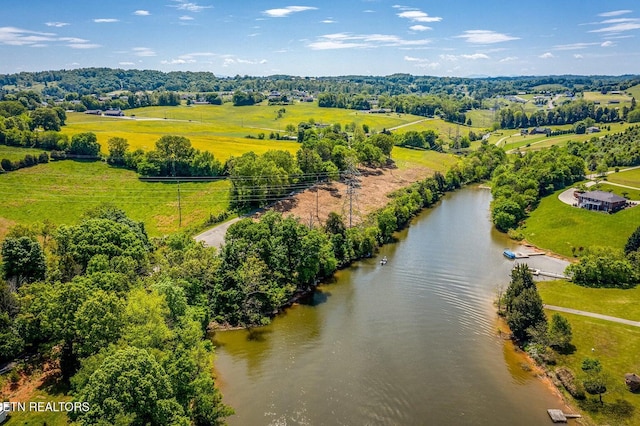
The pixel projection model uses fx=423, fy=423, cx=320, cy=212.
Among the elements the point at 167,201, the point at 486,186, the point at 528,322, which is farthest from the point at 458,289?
the point at 486,186

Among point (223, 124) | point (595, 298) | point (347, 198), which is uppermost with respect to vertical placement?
point (223, 124)

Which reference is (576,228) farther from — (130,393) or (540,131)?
(540,131)

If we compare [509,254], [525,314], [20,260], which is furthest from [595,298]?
[20,260]

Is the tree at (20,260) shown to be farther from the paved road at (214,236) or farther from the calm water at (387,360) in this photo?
the paved road at (214,236)

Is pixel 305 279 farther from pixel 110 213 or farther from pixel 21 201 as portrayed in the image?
pixel 21 201

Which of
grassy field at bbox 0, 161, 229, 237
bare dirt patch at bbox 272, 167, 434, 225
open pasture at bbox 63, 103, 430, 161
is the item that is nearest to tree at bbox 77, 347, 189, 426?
grassy field at bbox 0, 161, 229, 237

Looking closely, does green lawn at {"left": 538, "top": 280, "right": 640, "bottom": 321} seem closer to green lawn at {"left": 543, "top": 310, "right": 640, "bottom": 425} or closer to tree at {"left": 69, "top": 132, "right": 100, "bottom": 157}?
green lawn at {"left": 543, "top": 310, "right": 640, "bottom": 425}
